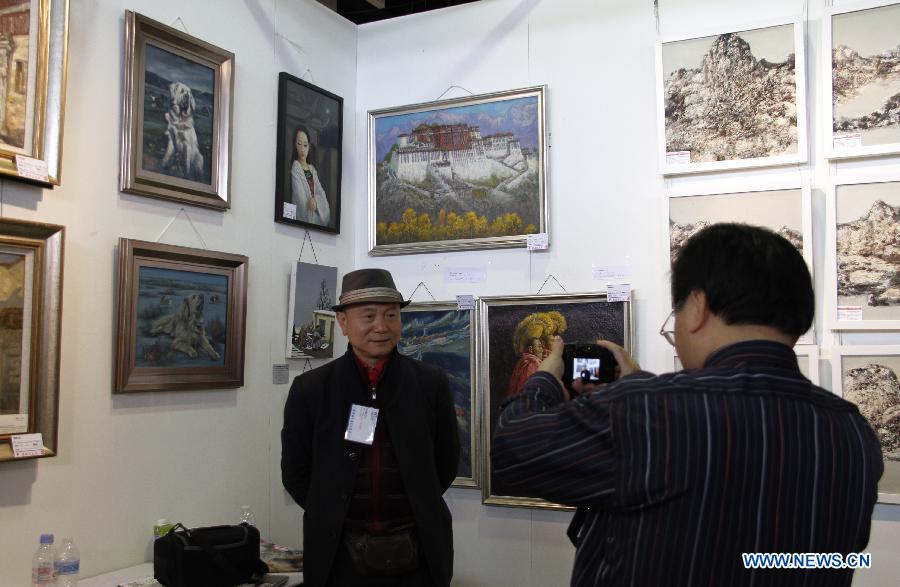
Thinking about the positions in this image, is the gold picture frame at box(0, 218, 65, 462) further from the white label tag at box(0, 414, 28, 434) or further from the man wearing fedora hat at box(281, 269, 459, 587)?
the man wearing fedora hat at box(281, 269, 459, 587)

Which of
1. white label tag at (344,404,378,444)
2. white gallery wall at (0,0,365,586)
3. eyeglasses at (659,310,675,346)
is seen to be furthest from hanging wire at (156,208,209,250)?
Result: eyeglasses at (659,310,675,346)

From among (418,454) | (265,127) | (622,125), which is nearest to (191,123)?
(265,127)

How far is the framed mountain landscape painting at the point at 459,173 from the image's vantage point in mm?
4738

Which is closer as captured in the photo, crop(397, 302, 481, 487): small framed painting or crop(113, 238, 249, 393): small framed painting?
crop(113, 238, 249, 393): small framed painting

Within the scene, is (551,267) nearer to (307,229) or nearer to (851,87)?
(307,229)

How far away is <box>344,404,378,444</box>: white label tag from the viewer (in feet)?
10.9

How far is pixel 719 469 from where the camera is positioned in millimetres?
1506

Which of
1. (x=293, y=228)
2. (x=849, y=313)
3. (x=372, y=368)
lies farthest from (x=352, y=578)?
(x=849, y=313)

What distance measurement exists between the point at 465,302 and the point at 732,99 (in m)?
1.93

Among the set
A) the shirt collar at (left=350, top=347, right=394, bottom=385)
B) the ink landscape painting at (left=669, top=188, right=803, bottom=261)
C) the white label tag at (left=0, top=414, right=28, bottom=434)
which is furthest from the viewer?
the ink landscape painting at (left=669, top=188, right=803, bottom=261)

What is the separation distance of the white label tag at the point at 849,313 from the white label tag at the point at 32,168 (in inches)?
148

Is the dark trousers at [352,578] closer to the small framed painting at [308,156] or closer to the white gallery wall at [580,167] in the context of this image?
the white gallery wall at [580,167]

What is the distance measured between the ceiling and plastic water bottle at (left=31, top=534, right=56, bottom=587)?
3794mm

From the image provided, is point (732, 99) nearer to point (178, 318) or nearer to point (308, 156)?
point (308, 156)
